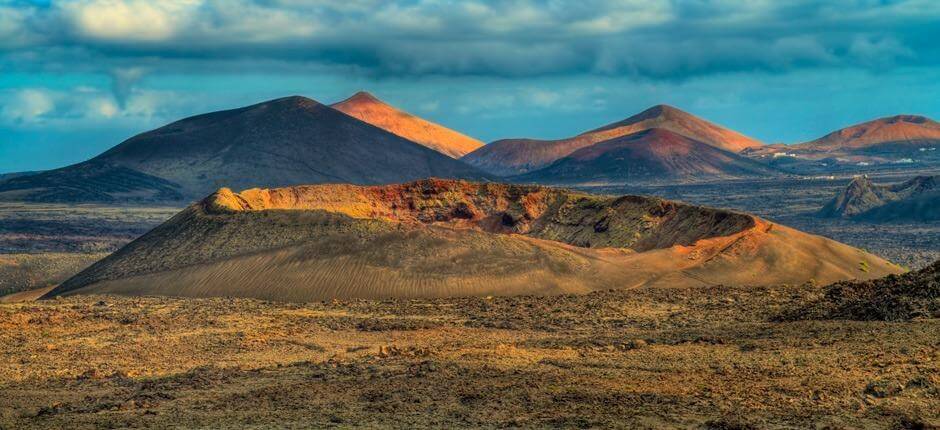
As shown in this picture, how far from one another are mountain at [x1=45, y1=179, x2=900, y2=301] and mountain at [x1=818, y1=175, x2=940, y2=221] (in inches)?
3125

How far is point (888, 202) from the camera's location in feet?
479

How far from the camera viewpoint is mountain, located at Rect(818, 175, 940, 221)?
137m

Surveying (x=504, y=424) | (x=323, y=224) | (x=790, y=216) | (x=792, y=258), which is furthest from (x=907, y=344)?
(x=790, y=216)

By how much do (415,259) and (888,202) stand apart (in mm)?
105805

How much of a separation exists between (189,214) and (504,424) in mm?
45442

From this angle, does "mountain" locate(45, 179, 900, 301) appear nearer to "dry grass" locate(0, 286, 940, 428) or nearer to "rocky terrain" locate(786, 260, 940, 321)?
"dry grass" locate(0, 286, 940, 428)

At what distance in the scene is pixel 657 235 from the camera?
67062mm

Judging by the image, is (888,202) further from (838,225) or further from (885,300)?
(885,300)

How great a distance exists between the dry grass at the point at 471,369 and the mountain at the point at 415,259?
25.4 ft

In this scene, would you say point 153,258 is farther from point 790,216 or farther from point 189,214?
point 790,216

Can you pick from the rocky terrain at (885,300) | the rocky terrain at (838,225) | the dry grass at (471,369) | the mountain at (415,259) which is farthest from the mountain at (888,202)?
the rocky terrain at (885,300)

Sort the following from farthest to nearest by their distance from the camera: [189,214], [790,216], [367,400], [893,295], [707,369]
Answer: [790,216] < [189,214] < [893,295] < [707,369] < [367,400]

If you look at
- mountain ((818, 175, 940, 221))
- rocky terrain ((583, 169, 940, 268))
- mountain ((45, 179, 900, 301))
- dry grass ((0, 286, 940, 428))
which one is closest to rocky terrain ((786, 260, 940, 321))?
dry grass ((0, 286, 940, 428))

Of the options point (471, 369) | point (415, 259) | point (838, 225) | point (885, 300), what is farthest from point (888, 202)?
point (471, 369)
